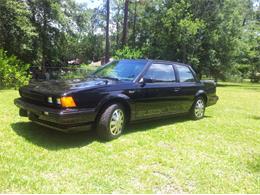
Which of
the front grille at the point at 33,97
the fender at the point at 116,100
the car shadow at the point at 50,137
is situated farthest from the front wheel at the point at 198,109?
the front grille at the point at 33,97

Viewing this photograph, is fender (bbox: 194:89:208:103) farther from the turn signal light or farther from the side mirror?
the turn signal light

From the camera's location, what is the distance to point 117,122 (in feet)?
18.7

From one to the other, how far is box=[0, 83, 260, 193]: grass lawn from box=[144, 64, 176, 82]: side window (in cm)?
111

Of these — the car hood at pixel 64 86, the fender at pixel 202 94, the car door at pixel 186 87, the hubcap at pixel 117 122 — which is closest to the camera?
the car hood at pixel 64 86

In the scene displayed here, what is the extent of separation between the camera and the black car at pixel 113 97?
16.4ft

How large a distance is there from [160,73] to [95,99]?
2.10 meters

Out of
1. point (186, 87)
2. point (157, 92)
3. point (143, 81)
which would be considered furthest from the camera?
point (186, 87)

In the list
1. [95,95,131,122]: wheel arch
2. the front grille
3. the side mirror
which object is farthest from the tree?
[95,95,131,122]: wheel arch

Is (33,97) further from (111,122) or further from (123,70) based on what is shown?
(123,70)

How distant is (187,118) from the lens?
8.24 m

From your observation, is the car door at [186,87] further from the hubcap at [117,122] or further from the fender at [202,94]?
the hubcap at [117,122]

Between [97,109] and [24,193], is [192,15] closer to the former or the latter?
[97,109]

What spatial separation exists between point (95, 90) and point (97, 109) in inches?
13.0

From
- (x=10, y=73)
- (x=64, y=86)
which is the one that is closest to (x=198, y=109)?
(x=64, y=86)
